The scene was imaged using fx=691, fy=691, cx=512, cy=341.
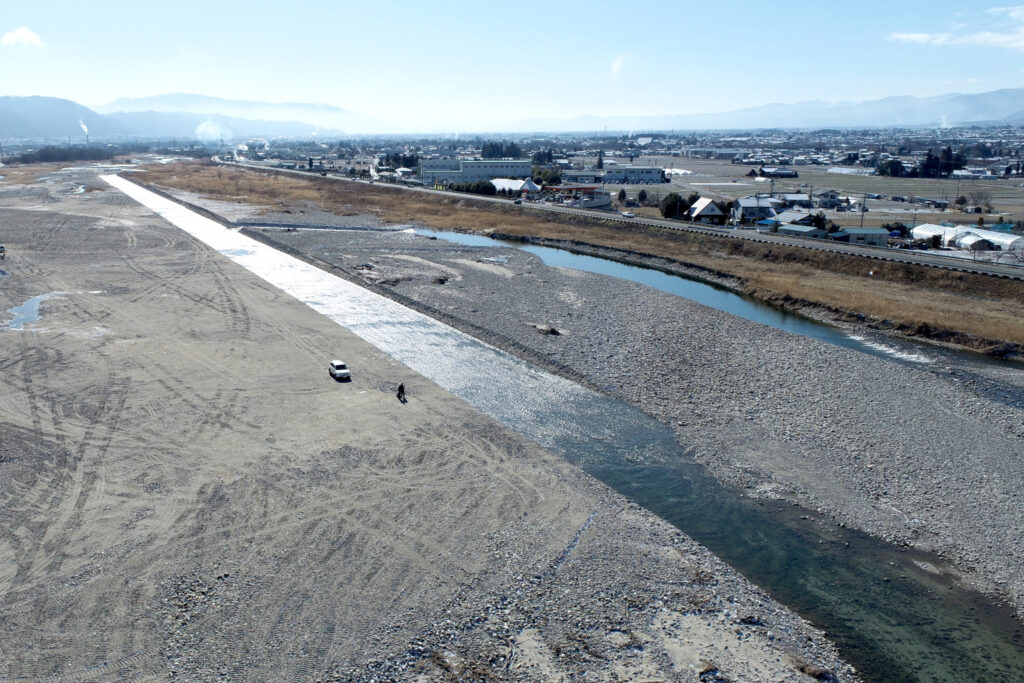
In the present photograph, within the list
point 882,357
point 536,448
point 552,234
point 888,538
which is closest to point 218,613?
point 536,448

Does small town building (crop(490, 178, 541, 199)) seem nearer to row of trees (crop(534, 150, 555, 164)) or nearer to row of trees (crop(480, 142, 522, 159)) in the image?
row of trees (crop(534, 150, 555, 164))

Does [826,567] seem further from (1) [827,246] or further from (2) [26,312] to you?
(1) [827,246]

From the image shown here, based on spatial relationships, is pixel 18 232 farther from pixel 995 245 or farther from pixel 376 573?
pixel 995 245

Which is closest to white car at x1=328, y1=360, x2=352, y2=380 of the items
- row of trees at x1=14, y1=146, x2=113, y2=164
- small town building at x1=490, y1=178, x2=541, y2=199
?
small town building at x1=490, y1=178, x2=541, y2=199

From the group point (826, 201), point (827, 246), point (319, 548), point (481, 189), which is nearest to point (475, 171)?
point (481, 189)

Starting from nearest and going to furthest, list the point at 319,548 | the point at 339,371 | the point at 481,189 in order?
the point at 319,548 → the point at 339,371 → the point at 481,189

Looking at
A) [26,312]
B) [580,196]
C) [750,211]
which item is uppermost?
[580,196]
